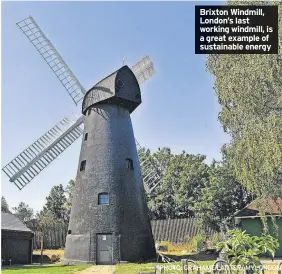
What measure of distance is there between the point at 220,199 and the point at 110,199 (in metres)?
15.0

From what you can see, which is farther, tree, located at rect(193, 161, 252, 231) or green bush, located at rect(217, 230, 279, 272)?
tree, located at rect(193, 161, 252, 231)

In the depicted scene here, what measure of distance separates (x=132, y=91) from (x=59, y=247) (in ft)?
44.4

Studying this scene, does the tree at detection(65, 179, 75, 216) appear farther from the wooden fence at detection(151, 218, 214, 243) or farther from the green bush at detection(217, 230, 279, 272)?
the green bush at detection(217, 230, 279, 272)

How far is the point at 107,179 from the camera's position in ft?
47.1

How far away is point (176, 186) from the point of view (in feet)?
108

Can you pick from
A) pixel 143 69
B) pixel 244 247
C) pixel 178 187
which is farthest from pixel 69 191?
pixel 244 247

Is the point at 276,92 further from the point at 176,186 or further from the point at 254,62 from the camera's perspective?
the point at 176,186

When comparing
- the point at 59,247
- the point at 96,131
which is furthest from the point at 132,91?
the point at 59,247

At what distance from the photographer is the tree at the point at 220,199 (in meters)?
26.0

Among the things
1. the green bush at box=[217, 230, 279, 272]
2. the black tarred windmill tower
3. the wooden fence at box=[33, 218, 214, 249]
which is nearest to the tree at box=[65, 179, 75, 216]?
the wooden fence at box=[33, 218, 214, 249]

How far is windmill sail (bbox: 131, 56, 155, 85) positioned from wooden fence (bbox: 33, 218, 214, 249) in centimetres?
1149

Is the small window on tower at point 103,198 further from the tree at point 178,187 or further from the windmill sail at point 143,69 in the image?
the tree at point 178,187

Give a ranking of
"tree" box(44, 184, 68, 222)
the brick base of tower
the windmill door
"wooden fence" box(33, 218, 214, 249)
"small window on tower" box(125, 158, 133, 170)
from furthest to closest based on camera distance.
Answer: "tree" box(44, 184, 68, 222) < "wooden fence" box(33, 218, 214, 249) < "small window on tower" box(125, 158, 133, 170) < the brick base of tower < the windmill door

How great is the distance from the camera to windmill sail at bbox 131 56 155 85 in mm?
18141
